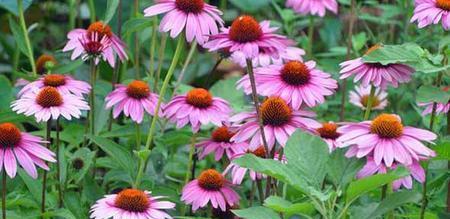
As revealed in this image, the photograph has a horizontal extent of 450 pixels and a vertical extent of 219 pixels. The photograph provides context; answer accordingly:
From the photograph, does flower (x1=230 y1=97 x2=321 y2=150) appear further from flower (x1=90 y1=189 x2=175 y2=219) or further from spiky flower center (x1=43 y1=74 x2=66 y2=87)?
spiky flower center (x1=43 y1=74 x2=66 y2=87)

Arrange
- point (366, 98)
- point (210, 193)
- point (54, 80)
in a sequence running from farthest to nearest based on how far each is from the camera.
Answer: point (366, 98), point (54, 80), point (210, 193)

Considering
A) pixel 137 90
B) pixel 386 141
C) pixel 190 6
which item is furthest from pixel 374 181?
pixel 137 90

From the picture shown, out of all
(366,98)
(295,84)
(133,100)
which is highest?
(295,84)

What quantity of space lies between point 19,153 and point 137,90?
0.30 metres

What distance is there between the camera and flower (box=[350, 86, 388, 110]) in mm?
2197

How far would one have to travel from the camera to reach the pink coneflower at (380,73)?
1.43 metres

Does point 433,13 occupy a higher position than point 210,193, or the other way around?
point 433,13

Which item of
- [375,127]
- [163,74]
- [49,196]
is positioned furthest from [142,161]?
[163,74]

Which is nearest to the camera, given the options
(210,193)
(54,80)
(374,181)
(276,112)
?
(374,181)

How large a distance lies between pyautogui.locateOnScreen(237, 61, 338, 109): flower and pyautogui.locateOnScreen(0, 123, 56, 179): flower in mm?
328

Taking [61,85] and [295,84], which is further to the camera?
[61,85]

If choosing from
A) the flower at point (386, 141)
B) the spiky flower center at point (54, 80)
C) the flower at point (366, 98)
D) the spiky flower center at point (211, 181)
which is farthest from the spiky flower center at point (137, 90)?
the flower at point (366, 98)

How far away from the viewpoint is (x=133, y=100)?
5.52 feet

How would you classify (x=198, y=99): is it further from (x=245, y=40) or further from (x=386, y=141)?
(x=386, y=141)
